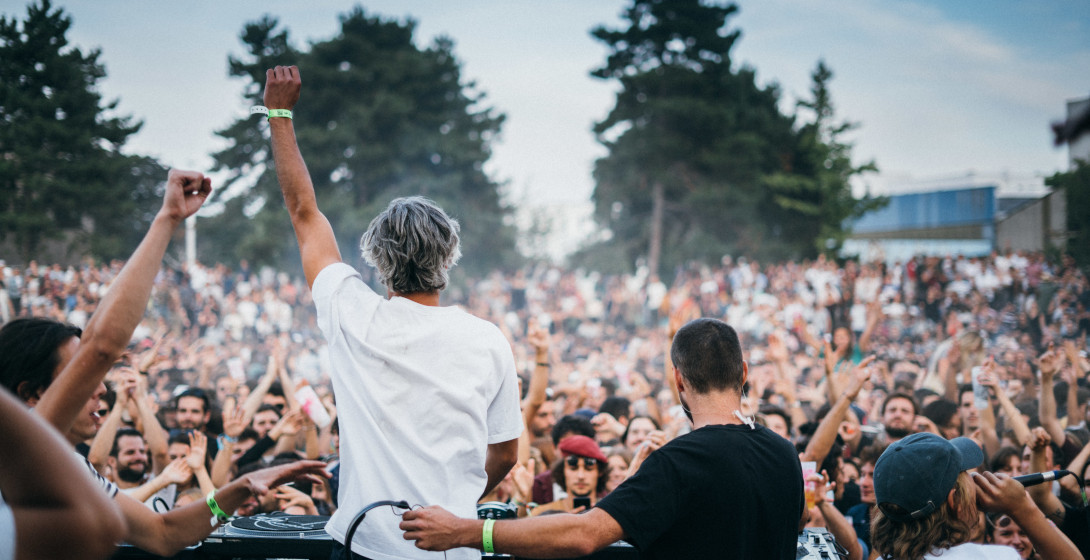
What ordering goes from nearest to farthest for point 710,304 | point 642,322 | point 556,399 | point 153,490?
point 153,490 < point 556,399 < point 710,304 < point 642,322

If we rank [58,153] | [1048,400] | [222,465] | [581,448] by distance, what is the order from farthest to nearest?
[58,153] < [1048,400] < [581,448] < [222,465]

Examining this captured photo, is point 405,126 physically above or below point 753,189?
above

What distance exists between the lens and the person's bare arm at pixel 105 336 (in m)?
1.70

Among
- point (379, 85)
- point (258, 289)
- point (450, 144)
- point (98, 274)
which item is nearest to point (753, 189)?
point (450, 144)

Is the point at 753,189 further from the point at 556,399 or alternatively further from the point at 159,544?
the point at 159,544

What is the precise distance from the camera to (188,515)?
83.9 inches

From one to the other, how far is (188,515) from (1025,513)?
101 inches

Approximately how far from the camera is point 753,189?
3169 centimetres

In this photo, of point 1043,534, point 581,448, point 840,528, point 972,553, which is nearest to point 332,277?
point 972,553

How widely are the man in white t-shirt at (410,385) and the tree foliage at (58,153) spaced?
65.4 feet

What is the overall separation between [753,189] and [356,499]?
3123cm

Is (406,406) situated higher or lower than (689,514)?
higher

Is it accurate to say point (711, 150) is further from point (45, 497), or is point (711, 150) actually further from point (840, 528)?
point (45, 497)

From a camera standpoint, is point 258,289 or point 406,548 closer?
point 406,548
